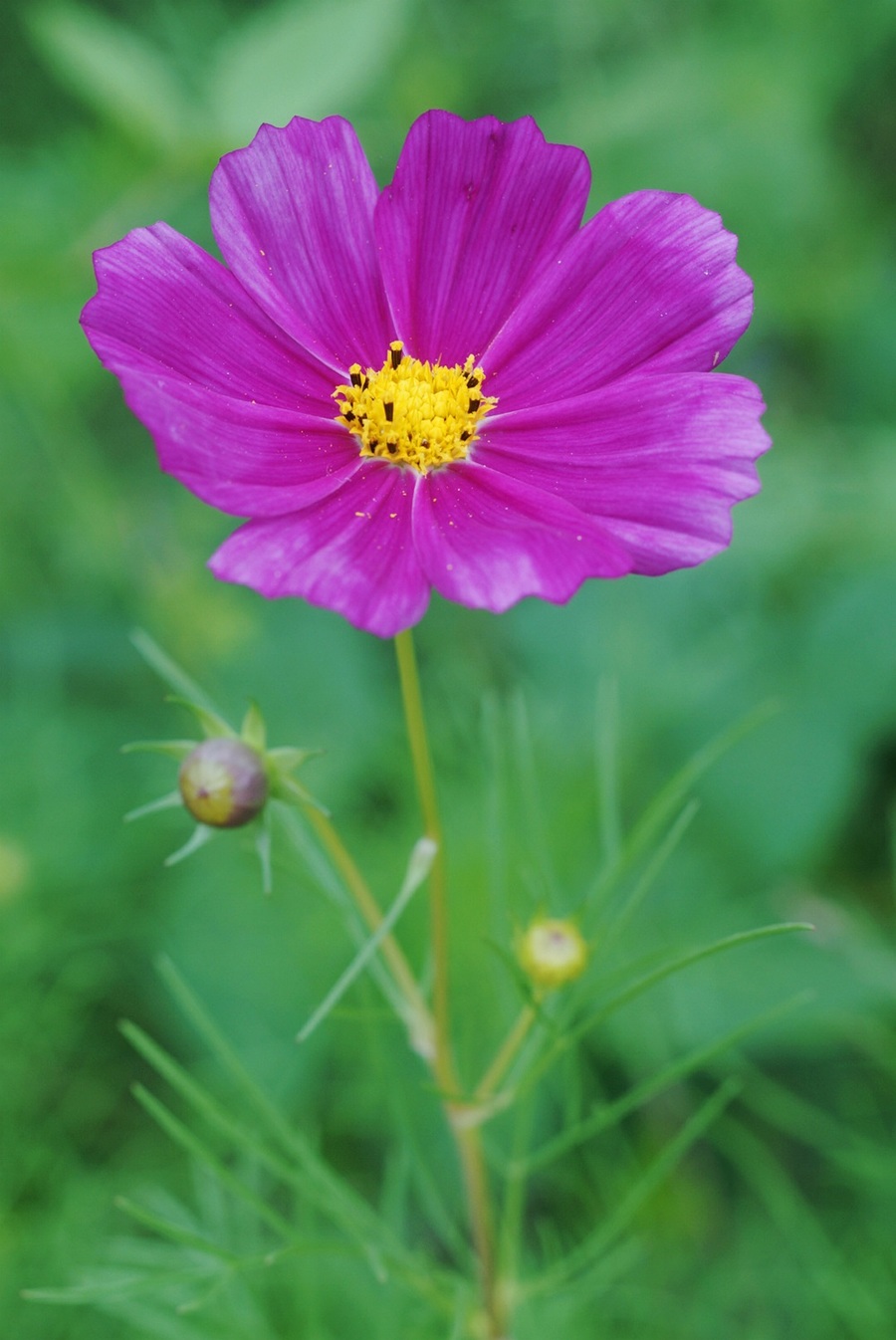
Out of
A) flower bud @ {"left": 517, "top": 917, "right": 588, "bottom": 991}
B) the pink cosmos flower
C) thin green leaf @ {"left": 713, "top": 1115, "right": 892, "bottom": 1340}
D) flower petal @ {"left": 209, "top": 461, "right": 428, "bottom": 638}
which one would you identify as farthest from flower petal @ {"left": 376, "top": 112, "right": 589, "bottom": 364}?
thin green leaf @ {"left": 713, "top": 1115, "right": 892, "bottom": 1340}

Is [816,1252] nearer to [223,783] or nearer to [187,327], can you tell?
[223,783]

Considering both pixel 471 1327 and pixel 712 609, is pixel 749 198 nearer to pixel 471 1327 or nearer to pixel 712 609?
pixel 712 609

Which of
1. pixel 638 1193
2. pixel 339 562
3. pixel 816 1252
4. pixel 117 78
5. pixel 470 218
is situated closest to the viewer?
pixel 339 562

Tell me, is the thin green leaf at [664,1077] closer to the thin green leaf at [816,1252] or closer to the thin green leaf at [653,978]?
the thin green leaf at [653,978]

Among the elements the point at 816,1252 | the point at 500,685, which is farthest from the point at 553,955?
the point at 500,685

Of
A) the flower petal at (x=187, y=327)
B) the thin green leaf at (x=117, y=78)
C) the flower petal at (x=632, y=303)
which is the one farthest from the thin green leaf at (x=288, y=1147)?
the thin green leaf at (x=117, y=78)
